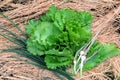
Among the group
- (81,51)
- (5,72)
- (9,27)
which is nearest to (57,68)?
(81,51)

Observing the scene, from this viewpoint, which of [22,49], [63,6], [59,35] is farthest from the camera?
[63,6]

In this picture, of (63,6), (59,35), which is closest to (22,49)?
(59,35)

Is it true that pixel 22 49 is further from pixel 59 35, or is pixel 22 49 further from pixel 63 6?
pixel 63 6

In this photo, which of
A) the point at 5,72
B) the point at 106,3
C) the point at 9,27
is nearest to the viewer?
the point at 5,72

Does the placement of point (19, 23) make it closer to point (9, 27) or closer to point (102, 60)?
point (9, 27)
